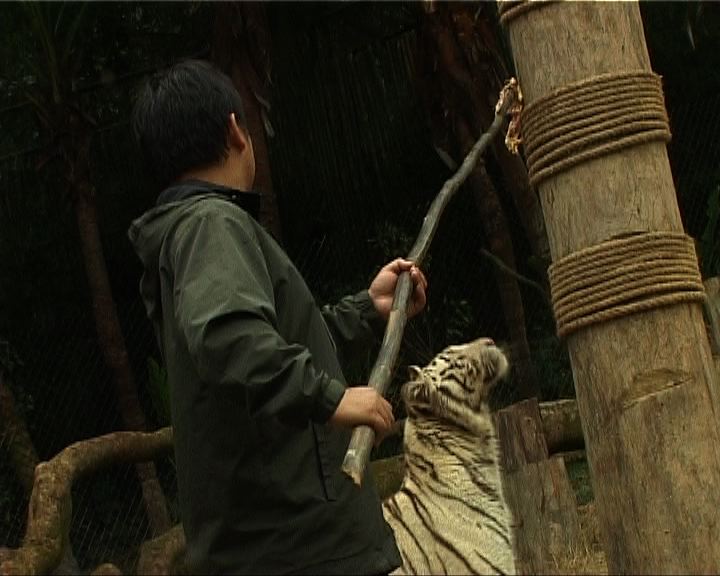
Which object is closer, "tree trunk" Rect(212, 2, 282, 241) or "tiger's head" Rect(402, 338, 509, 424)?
"tiger's head" Rect(402, 338, 509, 424)

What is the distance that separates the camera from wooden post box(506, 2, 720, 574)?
3.15 meters

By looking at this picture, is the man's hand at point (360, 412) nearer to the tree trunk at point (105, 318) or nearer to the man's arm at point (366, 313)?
the man's arm at point (366, 313)

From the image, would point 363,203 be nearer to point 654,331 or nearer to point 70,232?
point 70,232

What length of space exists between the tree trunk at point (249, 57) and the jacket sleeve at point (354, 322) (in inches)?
245

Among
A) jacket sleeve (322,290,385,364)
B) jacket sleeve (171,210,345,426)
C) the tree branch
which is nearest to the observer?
jacket sleeve (171,210,345,426)

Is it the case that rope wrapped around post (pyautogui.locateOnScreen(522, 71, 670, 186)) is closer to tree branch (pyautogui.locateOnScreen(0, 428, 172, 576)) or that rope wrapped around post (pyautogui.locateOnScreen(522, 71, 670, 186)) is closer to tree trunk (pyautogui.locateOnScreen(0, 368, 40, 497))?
tree branch (pyautogui.locateOnScreen(0, 428, 172, 576))

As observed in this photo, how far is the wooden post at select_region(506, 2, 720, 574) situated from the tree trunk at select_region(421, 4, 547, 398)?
649 centimetres

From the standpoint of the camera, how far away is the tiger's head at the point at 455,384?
5.07 m

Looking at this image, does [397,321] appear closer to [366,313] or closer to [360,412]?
[366,313]

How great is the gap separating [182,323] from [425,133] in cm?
896

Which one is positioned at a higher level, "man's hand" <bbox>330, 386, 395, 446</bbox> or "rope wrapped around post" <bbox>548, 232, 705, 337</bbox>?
"rope wrapped around post" <bbox>548, 232, 705, 337</bbox>

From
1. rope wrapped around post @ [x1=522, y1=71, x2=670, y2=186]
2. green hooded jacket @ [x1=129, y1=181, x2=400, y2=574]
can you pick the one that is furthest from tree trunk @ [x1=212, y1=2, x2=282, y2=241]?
green hooded jacket @ [x1=129, y1=181, x2=400, y2=574]

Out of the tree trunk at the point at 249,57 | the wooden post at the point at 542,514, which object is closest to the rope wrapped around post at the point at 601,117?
the wooden post at the point at 542,514

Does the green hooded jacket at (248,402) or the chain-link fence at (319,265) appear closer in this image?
the green hooded jacket at (248,402)
